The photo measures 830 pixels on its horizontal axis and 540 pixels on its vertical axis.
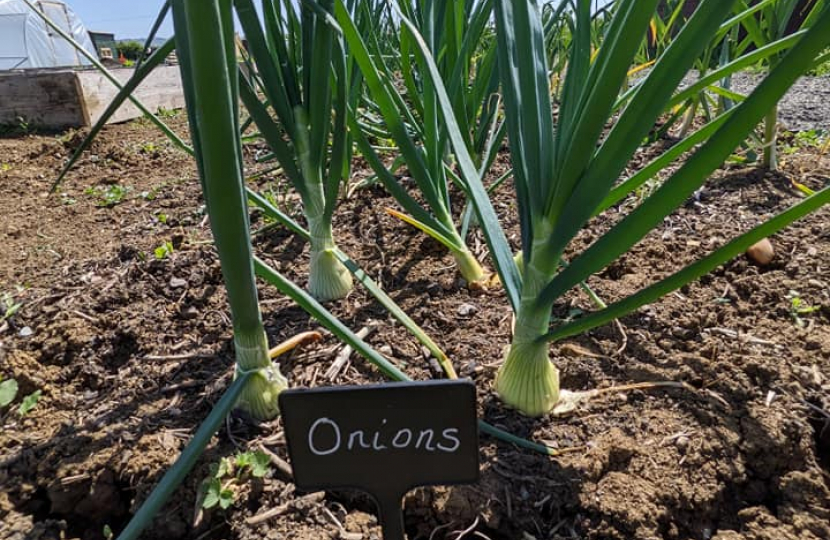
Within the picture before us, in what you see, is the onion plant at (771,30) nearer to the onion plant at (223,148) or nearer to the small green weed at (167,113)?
the onion plant at (223,148)

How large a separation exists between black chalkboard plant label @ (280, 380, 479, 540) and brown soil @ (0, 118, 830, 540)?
13cm

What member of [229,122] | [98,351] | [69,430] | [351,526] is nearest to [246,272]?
[229,122]

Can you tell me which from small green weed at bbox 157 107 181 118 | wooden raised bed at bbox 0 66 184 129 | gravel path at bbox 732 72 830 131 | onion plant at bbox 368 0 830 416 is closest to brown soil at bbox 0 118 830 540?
onion plant at bbox 368 0 830 416

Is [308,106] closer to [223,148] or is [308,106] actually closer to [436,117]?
[436,117]

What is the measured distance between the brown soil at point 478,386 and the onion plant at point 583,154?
0.37ft

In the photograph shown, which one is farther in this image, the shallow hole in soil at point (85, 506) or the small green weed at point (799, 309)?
the small green weed at point (799, 309)

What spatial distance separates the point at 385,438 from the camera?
47 cm

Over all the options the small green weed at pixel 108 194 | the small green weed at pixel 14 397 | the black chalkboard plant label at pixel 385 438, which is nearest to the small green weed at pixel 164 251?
the small green weed at pixel 14 397

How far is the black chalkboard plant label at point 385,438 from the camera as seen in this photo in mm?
449

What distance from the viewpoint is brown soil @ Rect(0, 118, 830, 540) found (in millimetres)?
594

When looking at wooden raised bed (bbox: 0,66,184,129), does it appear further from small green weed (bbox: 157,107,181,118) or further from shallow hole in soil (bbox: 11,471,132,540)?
shallow hole in soil (bbox: 11,471,132,540)

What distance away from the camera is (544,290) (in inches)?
23.3

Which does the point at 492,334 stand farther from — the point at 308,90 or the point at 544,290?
the point at 308,90

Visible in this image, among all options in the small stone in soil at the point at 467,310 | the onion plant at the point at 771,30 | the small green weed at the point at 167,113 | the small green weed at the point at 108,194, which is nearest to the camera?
the small stone in soil at the point at 467,310
